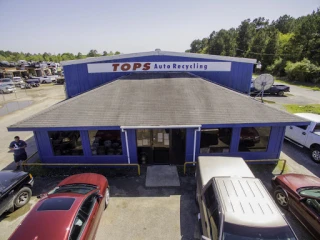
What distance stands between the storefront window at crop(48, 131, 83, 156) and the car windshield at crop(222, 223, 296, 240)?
804 cm

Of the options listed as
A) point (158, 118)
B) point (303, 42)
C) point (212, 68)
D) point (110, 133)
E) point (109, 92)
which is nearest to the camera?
point (158, 118)

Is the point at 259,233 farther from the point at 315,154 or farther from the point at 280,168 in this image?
the point at 315,154

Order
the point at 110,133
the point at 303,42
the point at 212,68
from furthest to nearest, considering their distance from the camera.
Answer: the point at 303,42 → the point at 212,68 → the point at 110,133

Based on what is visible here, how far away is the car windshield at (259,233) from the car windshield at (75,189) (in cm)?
446

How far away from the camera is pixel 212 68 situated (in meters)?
12.9

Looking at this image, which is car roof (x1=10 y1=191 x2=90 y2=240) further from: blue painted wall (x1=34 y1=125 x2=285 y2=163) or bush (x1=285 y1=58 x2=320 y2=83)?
bush (x1=285 y1=58 x2=320 y2=83)

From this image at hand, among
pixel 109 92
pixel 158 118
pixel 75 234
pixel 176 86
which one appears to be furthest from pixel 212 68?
pixel 75 234

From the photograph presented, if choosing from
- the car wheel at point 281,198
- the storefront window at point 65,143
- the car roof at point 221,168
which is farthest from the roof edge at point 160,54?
the car wheel at point 281,198

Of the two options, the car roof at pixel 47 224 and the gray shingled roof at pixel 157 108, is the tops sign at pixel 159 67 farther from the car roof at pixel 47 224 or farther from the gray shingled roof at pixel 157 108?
the car roof at pixel 47 224

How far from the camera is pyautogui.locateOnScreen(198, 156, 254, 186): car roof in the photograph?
663cm

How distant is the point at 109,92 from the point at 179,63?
204 inches

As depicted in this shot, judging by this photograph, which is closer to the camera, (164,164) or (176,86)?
(164,164)

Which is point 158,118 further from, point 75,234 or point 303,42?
point 303,42

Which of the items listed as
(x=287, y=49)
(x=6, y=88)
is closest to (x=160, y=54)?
(x=6, y=88)
